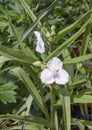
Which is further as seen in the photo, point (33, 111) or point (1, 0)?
point (1, 0)

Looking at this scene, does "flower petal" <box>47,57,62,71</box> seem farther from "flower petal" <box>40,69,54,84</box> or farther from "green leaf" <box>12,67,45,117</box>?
"green leaf" <box>12,67,45,117</box>

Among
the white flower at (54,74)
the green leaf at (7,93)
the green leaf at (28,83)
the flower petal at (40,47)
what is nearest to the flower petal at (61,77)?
the white flower at (54,74)

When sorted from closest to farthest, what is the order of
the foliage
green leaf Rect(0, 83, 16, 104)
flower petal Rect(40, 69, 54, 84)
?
1. flower petal Rect(40, 69, 54, 84)
2. the foliage
3. green leaf Rect(0, 83, 16, 104)

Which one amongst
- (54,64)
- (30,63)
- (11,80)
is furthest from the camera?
(11,80)

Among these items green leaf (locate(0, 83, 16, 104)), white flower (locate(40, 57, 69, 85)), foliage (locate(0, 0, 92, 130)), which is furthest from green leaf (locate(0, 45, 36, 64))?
green leaf (locate(0, 83, 16, 104))

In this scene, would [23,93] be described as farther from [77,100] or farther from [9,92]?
[77,100]

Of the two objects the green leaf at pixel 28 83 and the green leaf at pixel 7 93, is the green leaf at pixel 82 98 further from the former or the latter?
the green leaf at pixel 7 93

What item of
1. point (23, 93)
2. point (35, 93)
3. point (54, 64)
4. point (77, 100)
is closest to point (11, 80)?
point (23, 93)
